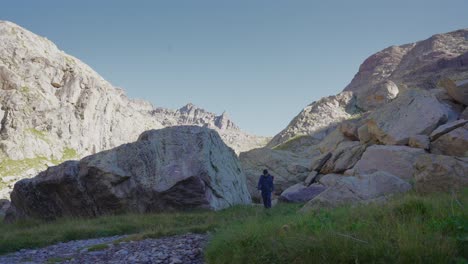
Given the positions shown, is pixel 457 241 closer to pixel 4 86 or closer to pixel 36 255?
pixel 36 255

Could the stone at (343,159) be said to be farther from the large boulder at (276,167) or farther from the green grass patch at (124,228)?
the green grass patch at (124,228)

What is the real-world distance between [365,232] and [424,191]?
970 cm

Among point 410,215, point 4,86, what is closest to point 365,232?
point 410,215

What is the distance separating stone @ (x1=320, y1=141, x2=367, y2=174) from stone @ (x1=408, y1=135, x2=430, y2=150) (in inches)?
266

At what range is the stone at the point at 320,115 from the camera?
111 m

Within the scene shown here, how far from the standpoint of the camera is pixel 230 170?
1406 inches

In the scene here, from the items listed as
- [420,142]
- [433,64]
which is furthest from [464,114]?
[433,64]

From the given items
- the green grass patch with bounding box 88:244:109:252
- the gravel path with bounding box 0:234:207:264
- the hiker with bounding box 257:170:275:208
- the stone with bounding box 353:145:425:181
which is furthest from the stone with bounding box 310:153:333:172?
the green grass patch with bounding box 88:244:109:252

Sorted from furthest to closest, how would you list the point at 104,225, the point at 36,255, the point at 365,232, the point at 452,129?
the point at 452,129 < the point at 104,225 < the point at 36,255 < the point at 365,232

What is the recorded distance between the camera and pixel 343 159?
3881 centimetres

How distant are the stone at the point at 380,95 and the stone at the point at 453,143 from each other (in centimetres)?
7021

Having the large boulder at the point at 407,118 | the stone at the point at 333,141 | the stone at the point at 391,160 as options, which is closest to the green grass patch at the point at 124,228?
the stone at the point at 391,160

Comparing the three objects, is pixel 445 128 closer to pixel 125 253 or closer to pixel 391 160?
pixel 391 160

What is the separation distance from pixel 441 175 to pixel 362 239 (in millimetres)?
10138
